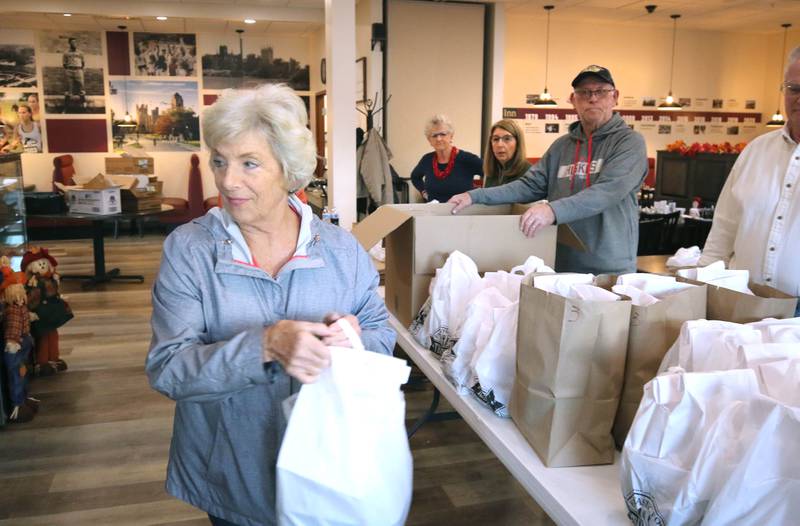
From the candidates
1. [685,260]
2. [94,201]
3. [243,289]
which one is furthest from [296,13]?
[243,289]

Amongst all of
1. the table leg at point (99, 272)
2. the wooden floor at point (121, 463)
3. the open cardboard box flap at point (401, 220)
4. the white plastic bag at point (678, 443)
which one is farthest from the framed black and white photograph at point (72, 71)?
the white plastic bag at point (678, 443)

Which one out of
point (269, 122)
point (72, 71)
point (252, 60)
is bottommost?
point (269, 122)

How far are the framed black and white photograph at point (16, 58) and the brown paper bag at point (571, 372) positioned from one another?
426 inches

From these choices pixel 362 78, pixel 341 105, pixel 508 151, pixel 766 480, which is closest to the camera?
pixel 766 480

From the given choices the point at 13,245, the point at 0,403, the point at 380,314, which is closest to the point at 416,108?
the point at 13,245

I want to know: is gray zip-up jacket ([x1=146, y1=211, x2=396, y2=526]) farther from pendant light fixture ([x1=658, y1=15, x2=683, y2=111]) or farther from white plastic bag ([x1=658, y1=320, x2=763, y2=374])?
pendant light fixture ([x1=658, y1=15, x2=683, y2=111])

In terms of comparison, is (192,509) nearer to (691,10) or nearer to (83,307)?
(83,307)

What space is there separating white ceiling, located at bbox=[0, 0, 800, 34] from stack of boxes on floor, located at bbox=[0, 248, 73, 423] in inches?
213

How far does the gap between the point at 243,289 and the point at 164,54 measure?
1026 centimetres

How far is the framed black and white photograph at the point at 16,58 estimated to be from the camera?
9922 millimetres

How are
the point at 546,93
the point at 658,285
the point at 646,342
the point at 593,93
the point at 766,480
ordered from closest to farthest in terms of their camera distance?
the point at 766,480 → the point at 646,342 → the point at 658,285 → the point at 593,93 → the point at 546,93

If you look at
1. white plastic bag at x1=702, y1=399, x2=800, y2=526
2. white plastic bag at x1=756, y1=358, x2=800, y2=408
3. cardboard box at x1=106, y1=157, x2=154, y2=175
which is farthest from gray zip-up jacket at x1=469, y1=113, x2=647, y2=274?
cardboard box at x1=106, y1=157, x2=154, y2=175

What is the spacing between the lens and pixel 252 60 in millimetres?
10867

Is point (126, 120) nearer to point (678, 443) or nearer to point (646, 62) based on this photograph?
point (646, 62)
